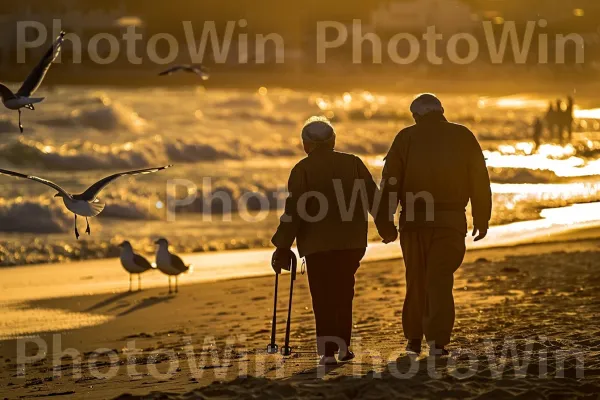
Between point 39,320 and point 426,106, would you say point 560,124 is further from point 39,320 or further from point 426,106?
point 426,106

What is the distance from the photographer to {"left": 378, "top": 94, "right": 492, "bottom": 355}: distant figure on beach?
8.98 meters

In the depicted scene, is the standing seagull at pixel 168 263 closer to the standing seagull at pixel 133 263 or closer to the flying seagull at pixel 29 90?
the standing seagull at pixel 133 263

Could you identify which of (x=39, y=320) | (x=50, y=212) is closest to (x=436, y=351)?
(x=39, y=320)

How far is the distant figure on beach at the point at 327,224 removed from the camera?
8.83m

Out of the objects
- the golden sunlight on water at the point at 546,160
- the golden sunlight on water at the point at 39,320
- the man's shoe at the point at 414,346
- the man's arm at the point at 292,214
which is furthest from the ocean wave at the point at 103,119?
the man's arm at the point at 292,214

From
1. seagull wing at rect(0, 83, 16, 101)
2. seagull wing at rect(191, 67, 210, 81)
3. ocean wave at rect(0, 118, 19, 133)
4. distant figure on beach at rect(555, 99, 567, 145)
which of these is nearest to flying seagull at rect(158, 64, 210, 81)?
seagull wing at rect(191, 67, 210, 81)

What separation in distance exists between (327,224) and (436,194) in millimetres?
779

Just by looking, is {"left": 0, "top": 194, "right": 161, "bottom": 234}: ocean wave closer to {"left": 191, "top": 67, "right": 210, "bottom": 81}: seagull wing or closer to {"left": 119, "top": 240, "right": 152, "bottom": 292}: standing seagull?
{"left": 191, "top": 67, "right": 210, "bottom": 81}: seagull wing

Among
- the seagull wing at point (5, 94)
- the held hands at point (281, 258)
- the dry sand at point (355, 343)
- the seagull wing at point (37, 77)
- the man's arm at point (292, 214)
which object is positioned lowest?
the dry sand at point (355, 343)

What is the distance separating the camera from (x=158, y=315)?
13.6m

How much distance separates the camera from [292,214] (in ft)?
29.0

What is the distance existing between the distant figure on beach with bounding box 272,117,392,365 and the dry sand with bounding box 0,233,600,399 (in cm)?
41

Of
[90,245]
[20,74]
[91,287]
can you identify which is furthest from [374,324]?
[20,74]

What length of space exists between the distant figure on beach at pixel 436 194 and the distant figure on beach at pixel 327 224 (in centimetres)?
27
